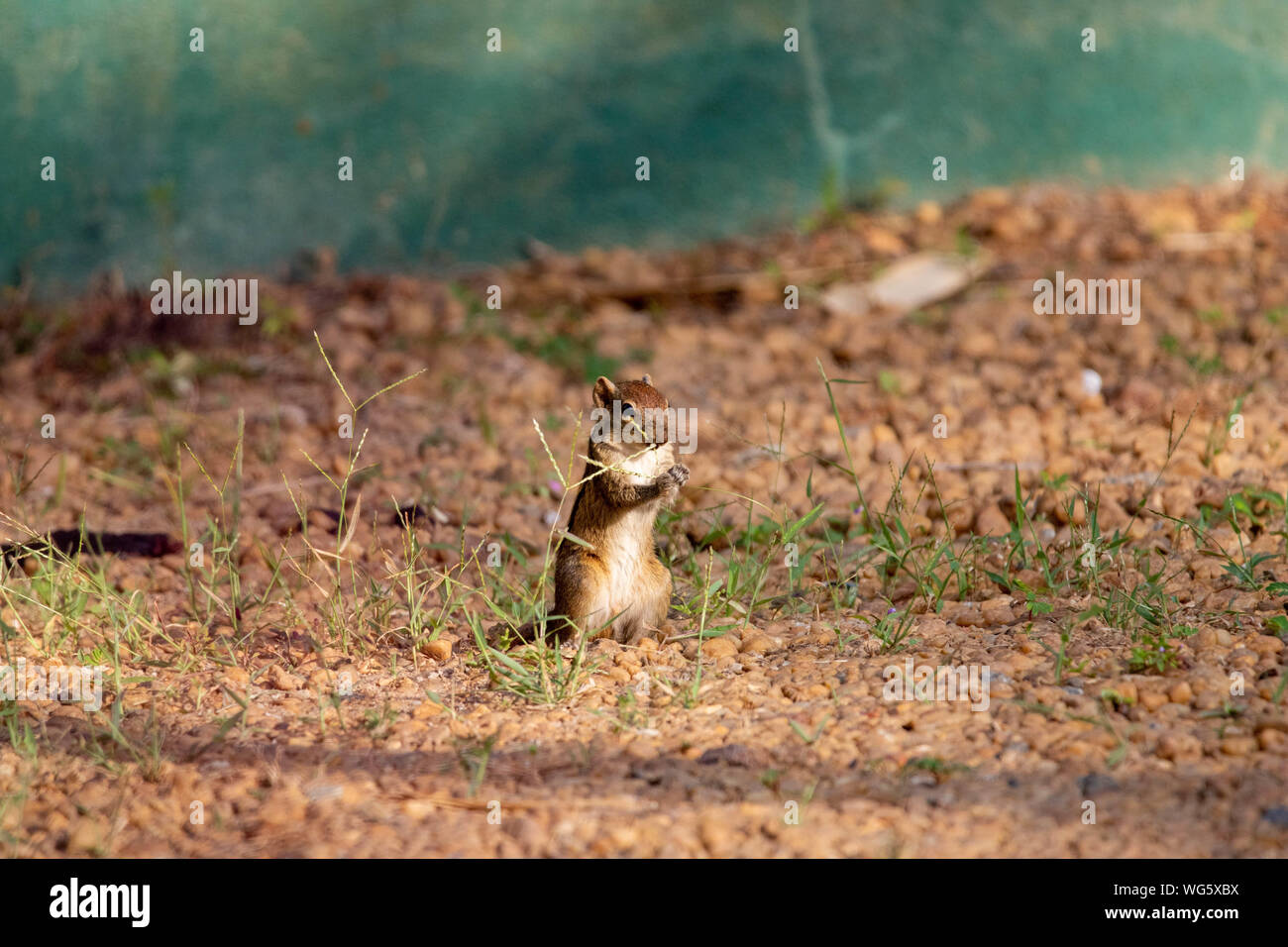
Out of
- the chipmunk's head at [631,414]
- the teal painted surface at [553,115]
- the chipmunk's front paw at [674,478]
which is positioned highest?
the teal painted surface at [553,115]

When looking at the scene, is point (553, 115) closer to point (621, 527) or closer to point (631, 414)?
point (631, 414)

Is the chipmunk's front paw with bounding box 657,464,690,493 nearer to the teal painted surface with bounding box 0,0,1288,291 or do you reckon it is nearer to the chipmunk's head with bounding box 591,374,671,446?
Result: the chipmunk's head with bounding box 591,374,671,446

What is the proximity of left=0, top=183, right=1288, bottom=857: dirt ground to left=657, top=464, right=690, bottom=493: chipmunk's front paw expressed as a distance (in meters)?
0.22

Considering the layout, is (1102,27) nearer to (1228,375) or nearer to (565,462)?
(1228,375)

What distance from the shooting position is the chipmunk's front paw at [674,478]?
Result: 353cm

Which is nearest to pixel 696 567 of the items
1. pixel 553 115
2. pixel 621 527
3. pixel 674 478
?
pixel 621 527

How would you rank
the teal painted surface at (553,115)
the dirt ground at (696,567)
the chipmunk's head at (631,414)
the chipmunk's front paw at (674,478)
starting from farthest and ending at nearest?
the teal painted surface at (553,115), the chipmunk's head at (631,414), the chipmunk's front paw at (674,478), the dirt ground at (696,567)

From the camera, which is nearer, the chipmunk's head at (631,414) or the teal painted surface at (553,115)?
the chipmunk's head at (631,414)

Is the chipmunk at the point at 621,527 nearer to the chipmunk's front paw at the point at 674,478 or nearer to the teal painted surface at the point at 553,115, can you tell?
the chipmunk's front paw at the point at 674,478

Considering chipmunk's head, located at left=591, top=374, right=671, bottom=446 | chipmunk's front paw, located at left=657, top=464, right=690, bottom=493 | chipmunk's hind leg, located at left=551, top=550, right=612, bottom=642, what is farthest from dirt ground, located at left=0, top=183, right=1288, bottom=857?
chipmunk's head, located at left=591, top=374, right=671, bottom=446

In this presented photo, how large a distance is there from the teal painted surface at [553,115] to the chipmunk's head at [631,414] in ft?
13.2

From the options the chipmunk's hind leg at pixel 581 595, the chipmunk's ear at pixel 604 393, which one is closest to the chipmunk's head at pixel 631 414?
the chipmunk's ear at pixel 604 393

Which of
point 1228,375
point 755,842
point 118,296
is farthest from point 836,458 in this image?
Result: point 118,296

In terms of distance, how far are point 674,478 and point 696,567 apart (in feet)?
2.11
